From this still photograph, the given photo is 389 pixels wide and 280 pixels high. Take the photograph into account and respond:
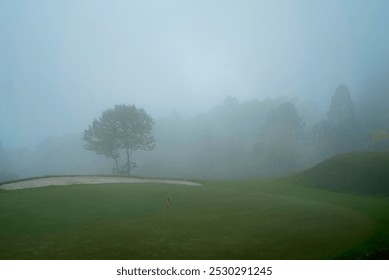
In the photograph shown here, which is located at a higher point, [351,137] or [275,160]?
[351,137]

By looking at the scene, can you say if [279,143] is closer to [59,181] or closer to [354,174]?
[354,174]

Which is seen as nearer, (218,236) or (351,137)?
(218,236)

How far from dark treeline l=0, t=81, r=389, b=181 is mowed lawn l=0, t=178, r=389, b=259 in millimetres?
55307

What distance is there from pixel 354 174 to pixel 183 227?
2880 cm

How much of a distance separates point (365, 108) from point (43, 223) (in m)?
118

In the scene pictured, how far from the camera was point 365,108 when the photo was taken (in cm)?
11569

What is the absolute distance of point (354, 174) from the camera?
1570 inches

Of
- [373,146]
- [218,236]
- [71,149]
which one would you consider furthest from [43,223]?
[71,149]

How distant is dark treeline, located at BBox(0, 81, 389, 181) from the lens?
8306cm

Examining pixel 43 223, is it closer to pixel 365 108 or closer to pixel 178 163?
pixel 178 163

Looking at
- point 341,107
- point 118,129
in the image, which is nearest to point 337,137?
point 341,107

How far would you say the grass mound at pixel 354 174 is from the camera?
36.7 meters

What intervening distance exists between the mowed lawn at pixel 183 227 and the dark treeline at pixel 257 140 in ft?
181

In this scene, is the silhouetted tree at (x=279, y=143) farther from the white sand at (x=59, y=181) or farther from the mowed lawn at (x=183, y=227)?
the mowed lawn at (x=183, y=227)
